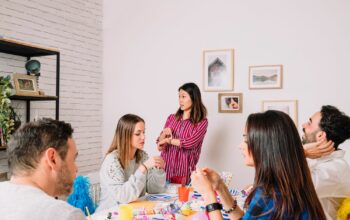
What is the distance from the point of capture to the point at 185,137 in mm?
3725

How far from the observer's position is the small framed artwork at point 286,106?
13.0 ft

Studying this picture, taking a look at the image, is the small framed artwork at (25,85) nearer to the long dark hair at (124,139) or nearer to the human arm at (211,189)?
the long dark hair at (124,139)

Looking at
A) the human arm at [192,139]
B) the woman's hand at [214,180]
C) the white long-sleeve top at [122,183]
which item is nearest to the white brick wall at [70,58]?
the human arm at [192,139]

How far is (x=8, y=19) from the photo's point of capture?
353 centimetres

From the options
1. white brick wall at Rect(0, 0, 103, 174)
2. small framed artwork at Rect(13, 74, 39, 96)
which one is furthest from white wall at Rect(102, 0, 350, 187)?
small framed artwork at Rect(13, 74, 39, 96)

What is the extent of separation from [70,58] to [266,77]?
2.30m

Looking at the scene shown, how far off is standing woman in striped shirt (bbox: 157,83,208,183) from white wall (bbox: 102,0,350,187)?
60 centimetres

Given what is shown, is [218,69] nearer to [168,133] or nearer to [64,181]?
[168,133]

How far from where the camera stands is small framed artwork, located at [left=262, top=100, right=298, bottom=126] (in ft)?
13.0

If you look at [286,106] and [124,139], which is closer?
[124,139]

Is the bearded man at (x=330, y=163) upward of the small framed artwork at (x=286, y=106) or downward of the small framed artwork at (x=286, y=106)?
downward

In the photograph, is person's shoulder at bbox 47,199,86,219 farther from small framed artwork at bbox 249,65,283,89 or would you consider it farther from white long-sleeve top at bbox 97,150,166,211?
small framed artwork at bbox 249,65,283,89

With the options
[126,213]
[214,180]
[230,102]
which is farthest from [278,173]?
[230,102]

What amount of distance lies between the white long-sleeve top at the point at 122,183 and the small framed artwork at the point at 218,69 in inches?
77.1
